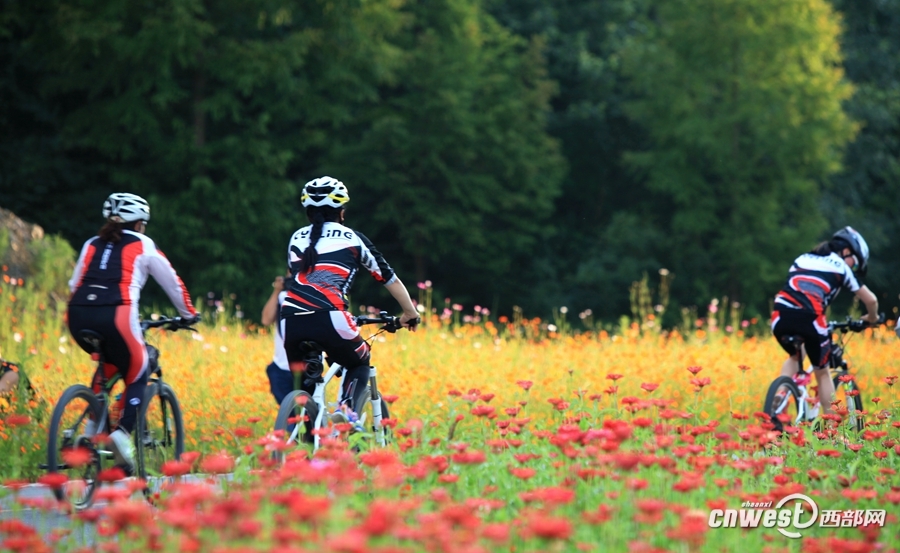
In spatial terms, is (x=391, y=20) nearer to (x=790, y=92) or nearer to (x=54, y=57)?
(x=54, y=57)

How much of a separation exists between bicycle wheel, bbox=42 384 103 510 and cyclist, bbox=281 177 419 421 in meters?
1.11

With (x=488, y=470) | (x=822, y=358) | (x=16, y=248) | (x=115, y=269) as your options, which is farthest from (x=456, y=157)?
(x=488, y=470)

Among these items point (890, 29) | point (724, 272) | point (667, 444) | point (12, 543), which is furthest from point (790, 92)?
point (12, 543)

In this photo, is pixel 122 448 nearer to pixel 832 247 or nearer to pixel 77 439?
pixel 77 439

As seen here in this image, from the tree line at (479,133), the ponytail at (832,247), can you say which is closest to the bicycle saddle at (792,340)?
the ponytail at (832,247)

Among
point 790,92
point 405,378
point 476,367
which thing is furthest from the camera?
point 790,92

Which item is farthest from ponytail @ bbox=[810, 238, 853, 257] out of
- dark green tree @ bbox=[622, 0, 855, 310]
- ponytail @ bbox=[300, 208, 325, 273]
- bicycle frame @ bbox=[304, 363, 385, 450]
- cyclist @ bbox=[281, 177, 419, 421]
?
dark green tree @ bbox=[622, 0, 855, 310]

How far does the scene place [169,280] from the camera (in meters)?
6.77

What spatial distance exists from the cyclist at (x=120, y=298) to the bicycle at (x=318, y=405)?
2.75 feet

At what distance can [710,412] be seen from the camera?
10336 millimetres

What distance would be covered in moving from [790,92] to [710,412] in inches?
820

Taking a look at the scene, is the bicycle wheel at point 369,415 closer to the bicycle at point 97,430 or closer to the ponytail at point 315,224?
the ponytail at point 315,224

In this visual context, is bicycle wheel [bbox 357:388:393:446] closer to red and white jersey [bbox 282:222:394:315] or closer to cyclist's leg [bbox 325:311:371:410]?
cyclist's leg [bbox 325:311:371:410]

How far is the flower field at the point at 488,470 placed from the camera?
3.44 meters
